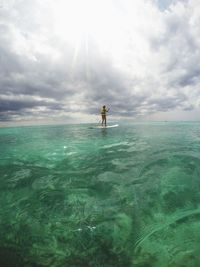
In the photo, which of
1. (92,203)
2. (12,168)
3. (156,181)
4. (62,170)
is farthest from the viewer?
(12,168)

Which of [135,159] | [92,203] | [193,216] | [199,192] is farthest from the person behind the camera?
[135,159]

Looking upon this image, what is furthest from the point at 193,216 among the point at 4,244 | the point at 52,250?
the point at 4,244

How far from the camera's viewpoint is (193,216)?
5305 mm

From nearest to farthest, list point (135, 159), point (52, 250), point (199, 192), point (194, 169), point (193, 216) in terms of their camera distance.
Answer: point (52, 250) < point (193, 216) < point (199, 192) < point (194, 169) < point (135, 159)

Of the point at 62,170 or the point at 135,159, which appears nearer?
the point at 62,170

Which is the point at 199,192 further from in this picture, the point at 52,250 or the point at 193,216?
the point at 52,250

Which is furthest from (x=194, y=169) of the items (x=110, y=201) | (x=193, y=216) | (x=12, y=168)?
(x=12, y=168)

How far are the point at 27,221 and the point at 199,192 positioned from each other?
6.24m

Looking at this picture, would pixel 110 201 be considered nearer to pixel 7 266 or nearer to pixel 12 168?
pixel 7 266

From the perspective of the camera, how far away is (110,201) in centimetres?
637

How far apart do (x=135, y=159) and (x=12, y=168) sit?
318 inches

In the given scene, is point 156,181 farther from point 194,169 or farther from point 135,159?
point 135,159

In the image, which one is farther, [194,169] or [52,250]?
[194,169]

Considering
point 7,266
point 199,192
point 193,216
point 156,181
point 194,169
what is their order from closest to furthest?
point 7,266 → point 193,216 → point 199,192 → point 156,181 → point 194,169
